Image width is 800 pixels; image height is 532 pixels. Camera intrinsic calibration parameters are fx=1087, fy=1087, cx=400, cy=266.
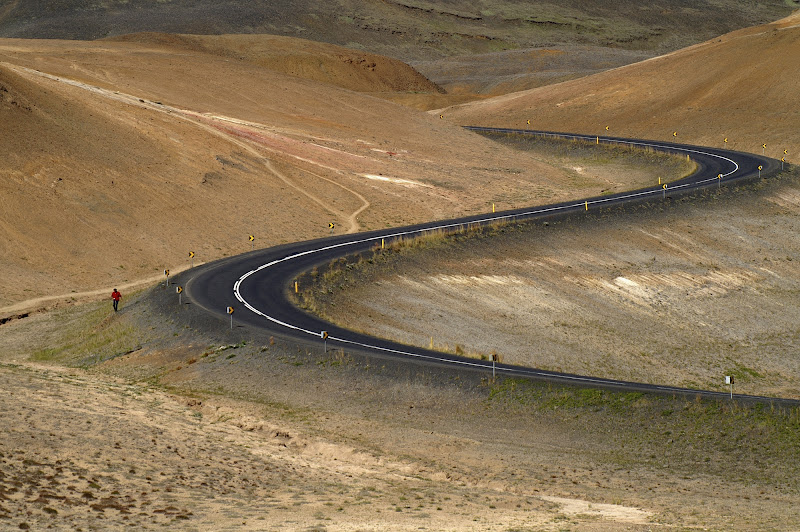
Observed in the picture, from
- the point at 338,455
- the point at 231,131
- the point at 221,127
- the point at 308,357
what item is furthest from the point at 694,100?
the point at 338,455

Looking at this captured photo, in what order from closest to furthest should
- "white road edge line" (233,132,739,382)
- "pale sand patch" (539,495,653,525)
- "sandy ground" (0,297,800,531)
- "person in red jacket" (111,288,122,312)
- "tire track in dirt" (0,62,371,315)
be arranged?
"sandy ground" (0,297,800,531)
"pale sand patch" (539,495,653,525)
"white road edge line" (233,132,739,382)
"person in red jacket" (111,288,122,312)
"tire track in dirt" (0,62,371,315)

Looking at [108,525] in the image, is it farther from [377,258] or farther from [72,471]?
[377,258]

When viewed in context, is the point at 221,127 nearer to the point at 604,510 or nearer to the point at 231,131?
the point at 231,131

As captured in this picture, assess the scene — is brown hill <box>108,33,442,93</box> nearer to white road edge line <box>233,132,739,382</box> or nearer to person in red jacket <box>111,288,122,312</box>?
white road edge line <box>233,132,739,382</box>

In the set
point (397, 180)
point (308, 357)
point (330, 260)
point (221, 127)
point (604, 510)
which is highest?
point (221, 127)

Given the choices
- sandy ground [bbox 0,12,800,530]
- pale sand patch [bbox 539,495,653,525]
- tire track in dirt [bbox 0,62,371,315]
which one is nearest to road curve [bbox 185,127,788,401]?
sandy ground [bbox 0,12,800,530]

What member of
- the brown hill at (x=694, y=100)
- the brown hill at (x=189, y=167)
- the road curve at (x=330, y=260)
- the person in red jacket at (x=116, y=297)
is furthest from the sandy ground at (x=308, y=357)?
the brown hill at (x=694, y=100)

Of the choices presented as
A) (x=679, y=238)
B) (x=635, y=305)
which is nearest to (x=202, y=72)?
(x=679, y=238)

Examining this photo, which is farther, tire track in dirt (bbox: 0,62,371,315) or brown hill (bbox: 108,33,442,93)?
brown hill (bbox: 108,33,442,93)
